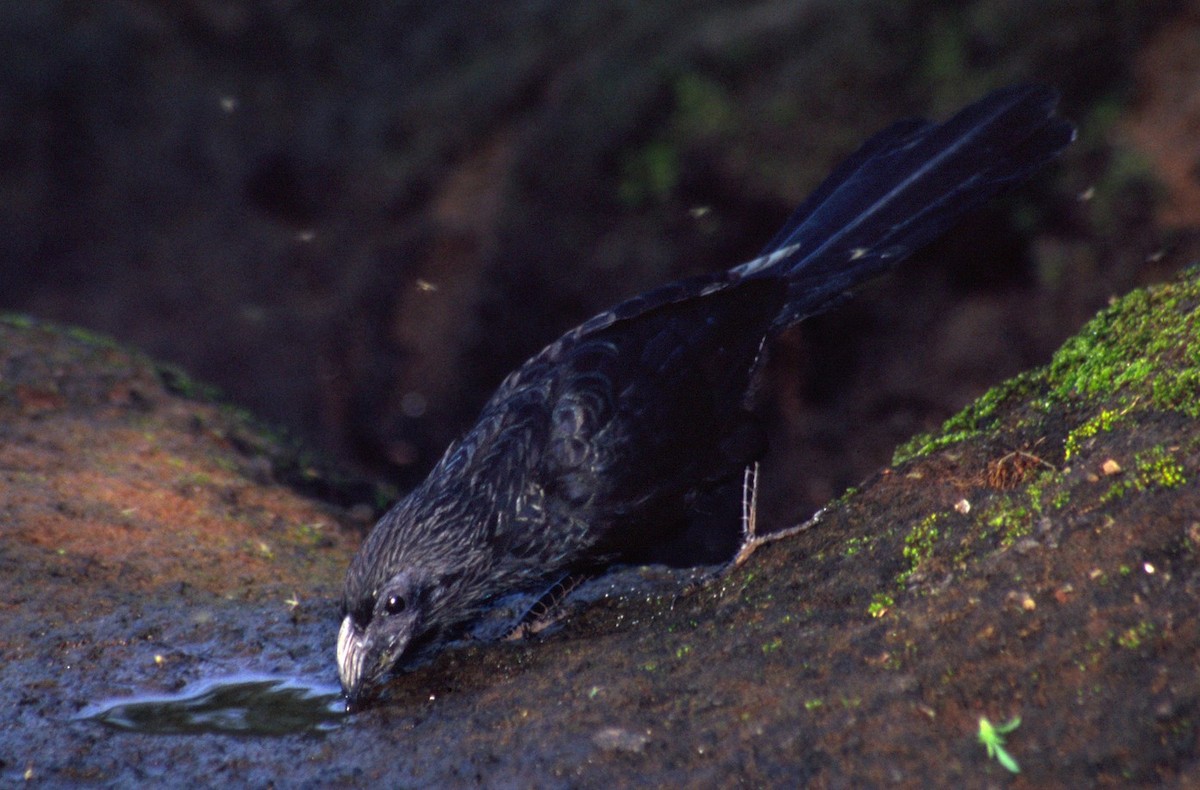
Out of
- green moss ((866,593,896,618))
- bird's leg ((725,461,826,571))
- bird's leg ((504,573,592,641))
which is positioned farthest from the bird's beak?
green moss ((866,593,896,618))

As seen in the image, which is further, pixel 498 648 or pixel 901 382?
pixel 901 382

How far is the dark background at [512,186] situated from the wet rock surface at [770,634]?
180 centimetres

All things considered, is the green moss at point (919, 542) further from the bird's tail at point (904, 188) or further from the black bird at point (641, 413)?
the bird's tail at point (904, 188)

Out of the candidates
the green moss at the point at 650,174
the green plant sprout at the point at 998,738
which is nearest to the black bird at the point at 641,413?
the green moss at the point at 650,174

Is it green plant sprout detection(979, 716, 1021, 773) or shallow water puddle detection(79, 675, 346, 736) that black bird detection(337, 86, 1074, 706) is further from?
green plant sprout detection(979, 716, 1021, 773)

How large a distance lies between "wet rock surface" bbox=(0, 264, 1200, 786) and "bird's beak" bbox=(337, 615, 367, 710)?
0.09 metres

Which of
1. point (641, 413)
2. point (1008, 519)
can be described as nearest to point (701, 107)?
point (641, 413)

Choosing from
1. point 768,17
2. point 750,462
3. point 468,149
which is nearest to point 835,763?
point 750,462

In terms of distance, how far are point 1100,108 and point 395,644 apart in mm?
4219

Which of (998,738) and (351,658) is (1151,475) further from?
(351,658)

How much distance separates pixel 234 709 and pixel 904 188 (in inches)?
123

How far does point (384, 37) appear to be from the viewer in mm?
7637

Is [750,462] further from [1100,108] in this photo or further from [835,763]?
[1100,108]

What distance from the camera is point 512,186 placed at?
6730 millimetres
